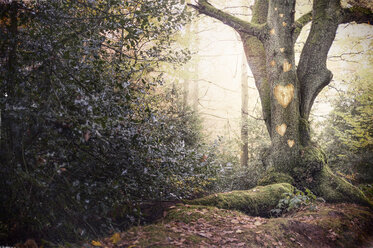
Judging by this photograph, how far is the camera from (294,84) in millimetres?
5926

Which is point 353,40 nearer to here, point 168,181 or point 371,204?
point 371,204

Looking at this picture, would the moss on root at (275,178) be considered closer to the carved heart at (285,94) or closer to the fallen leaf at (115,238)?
the carved heart at (285,94)

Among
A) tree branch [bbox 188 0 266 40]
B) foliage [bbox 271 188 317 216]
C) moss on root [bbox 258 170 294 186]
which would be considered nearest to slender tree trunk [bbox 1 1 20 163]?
foliage [bbox 271 188 317 216]

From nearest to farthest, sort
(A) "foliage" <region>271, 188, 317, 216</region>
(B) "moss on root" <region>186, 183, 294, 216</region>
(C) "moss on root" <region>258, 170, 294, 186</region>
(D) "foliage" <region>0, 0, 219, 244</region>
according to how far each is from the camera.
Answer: (D) "foliage" <region>0, 0, 219, 244</region>
(B) "moss on root" <region>186, 183, 294, 216</region>
(A) "foliage" <region>271, 188, 317, 216</region>
(C) "moss on root" <region>258, 170, 294, 186</region>

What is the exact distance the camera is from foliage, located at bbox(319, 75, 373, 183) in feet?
25.7

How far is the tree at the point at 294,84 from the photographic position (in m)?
5.63

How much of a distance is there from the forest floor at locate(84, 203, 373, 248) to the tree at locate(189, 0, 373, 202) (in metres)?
0.95

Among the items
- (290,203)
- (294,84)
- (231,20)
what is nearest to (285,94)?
(294,84)

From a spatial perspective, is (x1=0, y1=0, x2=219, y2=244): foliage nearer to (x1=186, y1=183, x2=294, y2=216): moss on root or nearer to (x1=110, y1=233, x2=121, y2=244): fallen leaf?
(x1=110, y1=233, x2=121, y2=244): fallen leaf

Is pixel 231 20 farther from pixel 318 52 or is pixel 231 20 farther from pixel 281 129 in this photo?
pixel 281 129

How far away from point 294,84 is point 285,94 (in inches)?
14.1

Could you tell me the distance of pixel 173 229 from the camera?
10.5 ft

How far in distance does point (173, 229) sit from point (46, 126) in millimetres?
1982

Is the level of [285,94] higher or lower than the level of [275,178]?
higher
